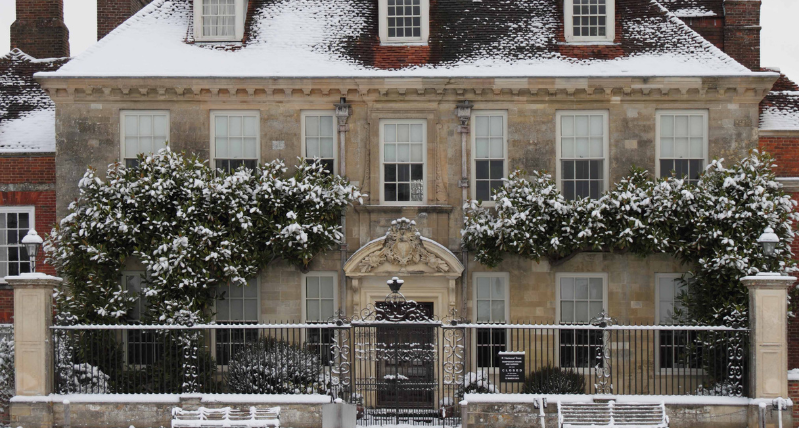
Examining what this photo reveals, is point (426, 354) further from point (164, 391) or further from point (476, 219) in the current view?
point (164, 391)

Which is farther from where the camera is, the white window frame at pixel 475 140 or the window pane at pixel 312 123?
the window pane at pixel 312 123

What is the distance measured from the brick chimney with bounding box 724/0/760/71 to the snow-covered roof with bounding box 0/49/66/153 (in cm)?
1617

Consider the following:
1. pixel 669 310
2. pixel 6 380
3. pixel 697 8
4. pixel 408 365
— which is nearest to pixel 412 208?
pixel 408 365

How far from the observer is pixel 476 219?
17.6 m

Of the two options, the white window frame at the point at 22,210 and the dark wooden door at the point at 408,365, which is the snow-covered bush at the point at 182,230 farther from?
the dark wooden door at the point at 408,365

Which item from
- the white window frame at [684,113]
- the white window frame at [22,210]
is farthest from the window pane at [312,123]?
the white window frame at [684,113]

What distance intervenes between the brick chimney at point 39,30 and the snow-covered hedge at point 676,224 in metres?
13.0

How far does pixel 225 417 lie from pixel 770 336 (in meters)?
8.99

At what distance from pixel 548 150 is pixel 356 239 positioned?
4.29 metres

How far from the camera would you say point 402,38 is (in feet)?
62.4

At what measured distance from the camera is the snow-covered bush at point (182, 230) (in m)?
17.1

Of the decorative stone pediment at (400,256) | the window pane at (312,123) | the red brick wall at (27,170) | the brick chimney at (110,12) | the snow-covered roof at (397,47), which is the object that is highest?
the brick chimney at (110,12)

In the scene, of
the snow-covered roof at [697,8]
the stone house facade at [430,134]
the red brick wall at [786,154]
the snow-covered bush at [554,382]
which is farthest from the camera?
the snow-covered roof at [697,8]

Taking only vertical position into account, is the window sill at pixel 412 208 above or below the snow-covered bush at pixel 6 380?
above
